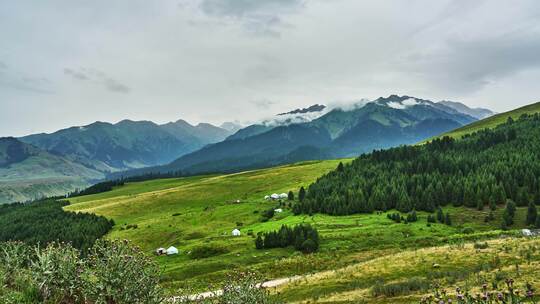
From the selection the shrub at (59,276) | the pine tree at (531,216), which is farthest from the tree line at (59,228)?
the pine tree at (531,216)

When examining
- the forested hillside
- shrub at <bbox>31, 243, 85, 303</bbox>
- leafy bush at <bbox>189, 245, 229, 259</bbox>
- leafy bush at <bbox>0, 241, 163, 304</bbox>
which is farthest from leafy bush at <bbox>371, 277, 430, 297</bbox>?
the forested hillside

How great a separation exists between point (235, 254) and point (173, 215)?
76.4 m

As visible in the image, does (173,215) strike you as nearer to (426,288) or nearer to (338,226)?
(338,226)

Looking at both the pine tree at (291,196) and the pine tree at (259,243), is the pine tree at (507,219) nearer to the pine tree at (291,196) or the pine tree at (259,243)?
the pine tree at (259,243)

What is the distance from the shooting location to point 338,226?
112 m

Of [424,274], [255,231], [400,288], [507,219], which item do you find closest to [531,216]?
[507,219]

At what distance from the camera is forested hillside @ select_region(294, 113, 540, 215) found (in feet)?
406

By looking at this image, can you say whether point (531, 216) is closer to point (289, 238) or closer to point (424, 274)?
point (289, 238)

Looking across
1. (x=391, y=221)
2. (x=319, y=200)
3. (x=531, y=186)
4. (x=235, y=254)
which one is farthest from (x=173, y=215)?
(x=531, y=186)

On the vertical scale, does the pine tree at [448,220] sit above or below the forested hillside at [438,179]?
below

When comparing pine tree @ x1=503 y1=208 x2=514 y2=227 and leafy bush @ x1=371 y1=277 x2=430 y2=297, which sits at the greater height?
leafy bush @ x1=371 y1=277 x2=430 y2=297

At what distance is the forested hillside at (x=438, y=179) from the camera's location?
12388cm

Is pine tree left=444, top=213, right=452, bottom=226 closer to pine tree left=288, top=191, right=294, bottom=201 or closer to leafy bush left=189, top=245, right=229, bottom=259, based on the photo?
leafy bush left=189, top=245, right=229, bottom=259

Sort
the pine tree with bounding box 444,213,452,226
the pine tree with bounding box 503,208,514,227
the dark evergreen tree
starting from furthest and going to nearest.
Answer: the dark evergreen tree → the pine tree with bounding box 444,213,452,226 → the pine tree with bounding box 503,208,514,227
